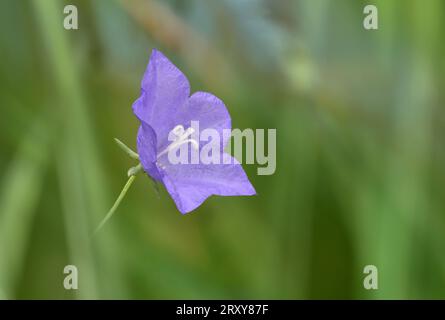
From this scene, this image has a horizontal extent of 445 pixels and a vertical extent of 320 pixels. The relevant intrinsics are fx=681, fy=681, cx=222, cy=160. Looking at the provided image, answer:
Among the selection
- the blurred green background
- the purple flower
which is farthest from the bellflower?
the blurred green background

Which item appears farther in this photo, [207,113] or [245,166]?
[245,166]

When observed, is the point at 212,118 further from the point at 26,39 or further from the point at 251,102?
the point at 26,39

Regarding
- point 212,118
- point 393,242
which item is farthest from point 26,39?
point 393,242

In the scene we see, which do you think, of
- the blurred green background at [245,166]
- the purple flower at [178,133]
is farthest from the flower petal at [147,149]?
the blurred green background at [245,166]

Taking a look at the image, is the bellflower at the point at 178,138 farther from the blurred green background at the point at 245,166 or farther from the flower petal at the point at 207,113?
the blurred green background at the point at 245,166

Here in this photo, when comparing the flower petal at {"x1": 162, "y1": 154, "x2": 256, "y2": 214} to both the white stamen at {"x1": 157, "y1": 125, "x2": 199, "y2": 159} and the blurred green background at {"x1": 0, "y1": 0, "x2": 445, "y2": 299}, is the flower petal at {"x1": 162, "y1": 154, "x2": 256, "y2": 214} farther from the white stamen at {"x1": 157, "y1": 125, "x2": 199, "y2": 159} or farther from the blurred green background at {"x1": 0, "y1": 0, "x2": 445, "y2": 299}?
the blurred green background at {"x1": 0, "y1": 0, "x2": 445, "y2": 299}

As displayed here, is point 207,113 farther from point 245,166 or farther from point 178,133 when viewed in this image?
point 245,166

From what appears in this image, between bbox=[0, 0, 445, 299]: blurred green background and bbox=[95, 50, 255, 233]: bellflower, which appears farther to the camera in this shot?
bbox=[0, 0, 445, 299]: blurred green background

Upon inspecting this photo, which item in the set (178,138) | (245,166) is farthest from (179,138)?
(245,166)
